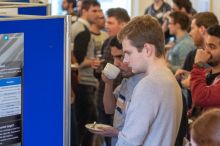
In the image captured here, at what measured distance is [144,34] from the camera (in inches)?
84.6

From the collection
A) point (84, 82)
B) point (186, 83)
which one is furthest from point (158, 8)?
point (186, 83)

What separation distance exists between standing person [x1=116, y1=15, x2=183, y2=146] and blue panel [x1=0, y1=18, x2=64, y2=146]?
0.31 m

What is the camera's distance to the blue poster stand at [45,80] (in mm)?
2070

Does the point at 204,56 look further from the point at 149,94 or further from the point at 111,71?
the point at 149,94

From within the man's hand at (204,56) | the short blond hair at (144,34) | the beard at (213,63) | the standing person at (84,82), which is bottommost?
the standing person at (84,82)

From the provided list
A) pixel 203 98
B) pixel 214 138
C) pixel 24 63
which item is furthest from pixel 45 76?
pixel 203 98

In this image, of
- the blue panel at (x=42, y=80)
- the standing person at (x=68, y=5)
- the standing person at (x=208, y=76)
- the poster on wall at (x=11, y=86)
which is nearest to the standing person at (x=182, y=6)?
the standing person at (x=68, y=5)

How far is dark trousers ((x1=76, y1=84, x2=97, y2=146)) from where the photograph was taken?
15.0ft

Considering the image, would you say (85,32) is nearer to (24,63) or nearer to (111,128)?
(111,128)

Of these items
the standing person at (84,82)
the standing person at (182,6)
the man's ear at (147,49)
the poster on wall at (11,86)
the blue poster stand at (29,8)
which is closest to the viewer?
the poster on wall at (11,86)

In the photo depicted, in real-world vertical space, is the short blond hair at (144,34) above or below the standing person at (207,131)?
above

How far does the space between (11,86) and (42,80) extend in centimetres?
16

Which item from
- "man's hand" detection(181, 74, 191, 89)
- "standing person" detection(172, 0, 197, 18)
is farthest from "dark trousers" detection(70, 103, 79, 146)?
"standing person" detection(172, 0, 197, 18)

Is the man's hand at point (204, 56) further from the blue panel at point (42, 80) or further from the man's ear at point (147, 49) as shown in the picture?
the blue panel at point (42, 80)
